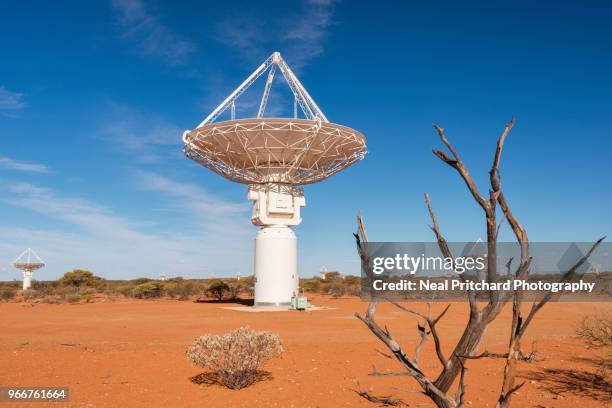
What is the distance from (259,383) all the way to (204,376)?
1.28 m

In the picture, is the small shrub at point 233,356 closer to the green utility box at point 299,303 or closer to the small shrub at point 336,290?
the green utility box at point 299,303

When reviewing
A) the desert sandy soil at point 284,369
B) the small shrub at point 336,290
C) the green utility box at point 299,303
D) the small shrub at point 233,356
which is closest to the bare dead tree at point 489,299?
the desert sandy soil at point 284,369

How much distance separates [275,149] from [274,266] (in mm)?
7149

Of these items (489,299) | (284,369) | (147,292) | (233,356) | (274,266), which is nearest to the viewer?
(489,299)

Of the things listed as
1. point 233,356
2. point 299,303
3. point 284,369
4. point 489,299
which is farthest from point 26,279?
point 489,299

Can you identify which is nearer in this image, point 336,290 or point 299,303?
point 299,303

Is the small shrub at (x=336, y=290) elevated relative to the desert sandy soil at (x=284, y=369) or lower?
elevated

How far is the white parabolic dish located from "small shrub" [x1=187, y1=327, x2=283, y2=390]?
59.3 ft

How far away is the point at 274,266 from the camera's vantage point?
30.9 meters

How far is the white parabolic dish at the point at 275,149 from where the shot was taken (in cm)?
2730

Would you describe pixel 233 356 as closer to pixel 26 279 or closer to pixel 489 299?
pixel 489 299

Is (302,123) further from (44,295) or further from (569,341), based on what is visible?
(44,295)

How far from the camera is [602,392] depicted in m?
9.16

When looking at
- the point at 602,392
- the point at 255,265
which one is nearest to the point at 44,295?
the point at 255,265
